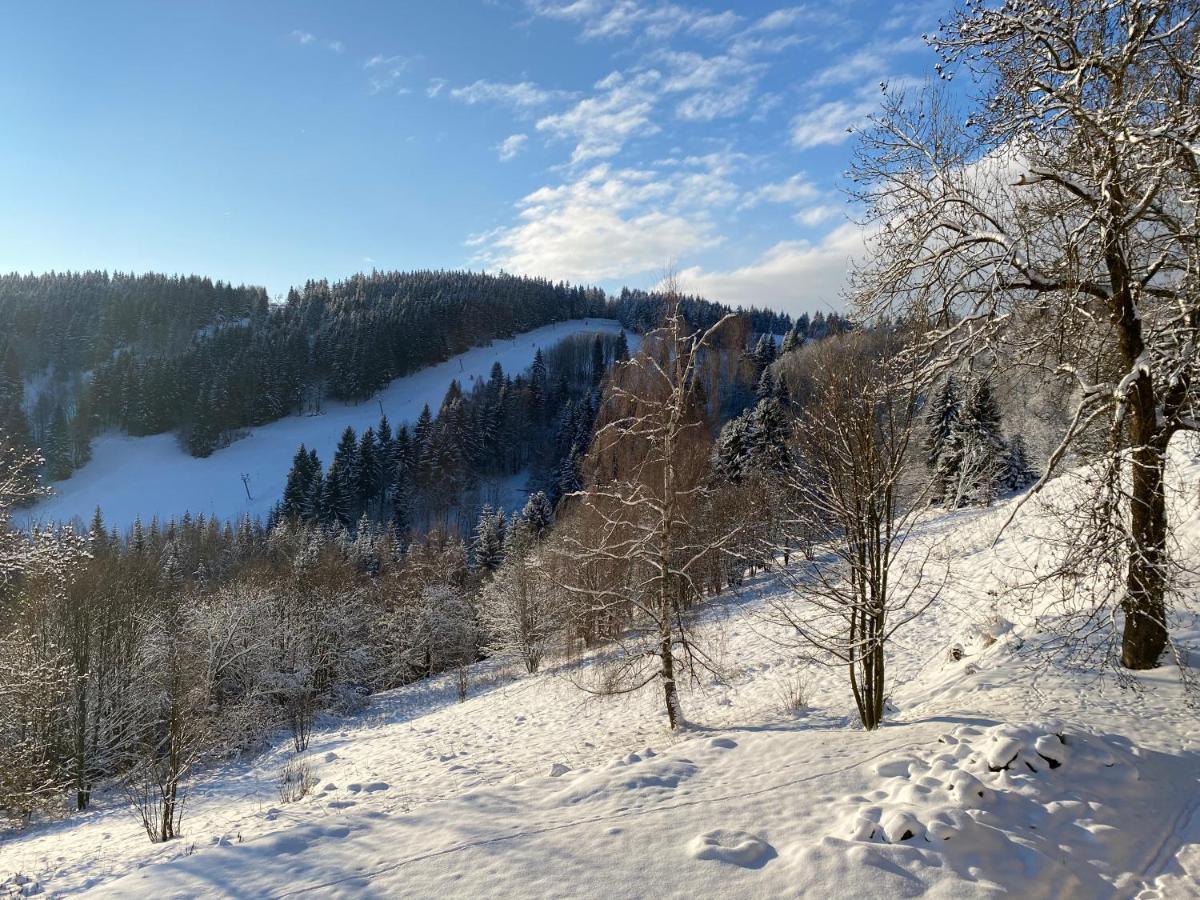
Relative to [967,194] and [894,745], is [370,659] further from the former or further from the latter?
[967,194]

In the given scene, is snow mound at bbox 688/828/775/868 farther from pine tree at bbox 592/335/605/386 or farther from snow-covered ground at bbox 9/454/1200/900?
pine tree at bbox 592/335/605/386

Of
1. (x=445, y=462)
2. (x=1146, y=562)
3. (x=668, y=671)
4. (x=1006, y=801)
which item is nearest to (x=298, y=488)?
(x=445, y=462)

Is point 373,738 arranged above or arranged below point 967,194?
below

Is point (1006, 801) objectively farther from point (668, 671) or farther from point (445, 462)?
point (445, 462)

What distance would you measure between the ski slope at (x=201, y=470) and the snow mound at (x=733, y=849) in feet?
261

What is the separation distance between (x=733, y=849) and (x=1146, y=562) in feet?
14.8

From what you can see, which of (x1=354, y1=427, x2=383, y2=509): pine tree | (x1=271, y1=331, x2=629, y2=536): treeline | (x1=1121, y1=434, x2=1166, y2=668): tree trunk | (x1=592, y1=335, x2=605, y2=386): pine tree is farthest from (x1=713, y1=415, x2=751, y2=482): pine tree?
(x1=592, y1=335, x2=605, y2=386): pine tree

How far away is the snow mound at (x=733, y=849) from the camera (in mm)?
4262

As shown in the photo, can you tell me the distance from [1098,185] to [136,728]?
26.4 m

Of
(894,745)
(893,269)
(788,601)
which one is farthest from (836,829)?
(788,601)

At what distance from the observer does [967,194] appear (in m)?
6.88

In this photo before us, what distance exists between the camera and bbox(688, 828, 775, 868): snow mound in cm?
426

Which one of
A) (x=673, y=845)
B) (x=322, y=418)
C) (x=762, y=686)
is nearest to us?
(x=673, y=845)

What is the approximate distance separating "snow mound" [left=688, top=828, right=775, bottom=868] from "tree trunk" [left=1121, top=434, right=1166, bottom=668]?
170 inches
